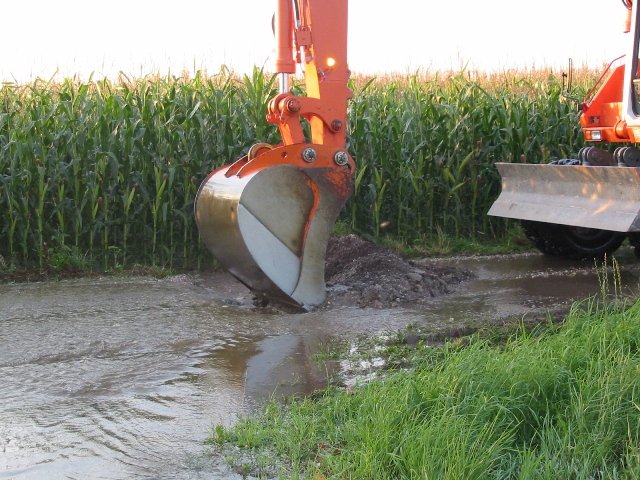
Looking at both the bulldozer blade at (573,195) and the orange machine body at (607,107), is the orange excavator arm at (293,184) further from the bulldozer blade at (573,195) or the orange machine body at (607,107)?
the orange machine body at (607,107)

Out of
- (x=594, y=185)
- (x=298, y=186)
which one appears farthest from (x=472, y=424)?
(x=594, y=185)

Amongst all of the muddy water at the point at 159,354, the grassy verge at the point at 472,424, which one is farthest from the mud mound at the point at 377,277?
the grassy verge at the point at 472,424

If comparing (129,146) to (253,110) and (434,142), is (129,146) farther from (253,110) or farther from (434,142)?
(434,142)

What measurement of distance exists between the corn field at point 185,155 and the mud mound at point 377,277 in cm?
147

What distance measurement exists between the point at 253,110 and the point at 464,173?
8.27ft

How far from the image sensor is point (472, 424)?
3576mm

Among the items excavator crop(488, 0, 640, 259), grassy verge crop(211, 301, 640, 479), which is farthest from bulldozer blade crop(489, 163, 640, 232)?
grassy verge crop(211, 301, 640, 479)

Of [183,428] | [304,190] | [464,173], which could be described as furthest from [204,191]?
[464,173]

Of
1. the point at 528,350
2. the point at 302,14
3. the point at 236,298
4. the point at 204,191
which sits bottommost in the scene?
the point at 236,298

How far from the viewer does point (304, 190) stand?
6570mm

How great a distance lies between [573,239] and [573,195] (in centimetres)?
108

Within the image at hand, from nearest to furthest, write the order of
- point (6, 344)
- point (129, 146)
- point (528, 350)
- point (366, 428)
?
1. point (366, 428)
2. point (528, 350)
3. point (6, 344)
4. point (129, 146)

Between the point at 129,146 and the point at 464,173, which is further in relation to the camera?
the point at 464,173

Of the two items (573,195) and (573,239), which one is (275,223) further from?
(573,239)
